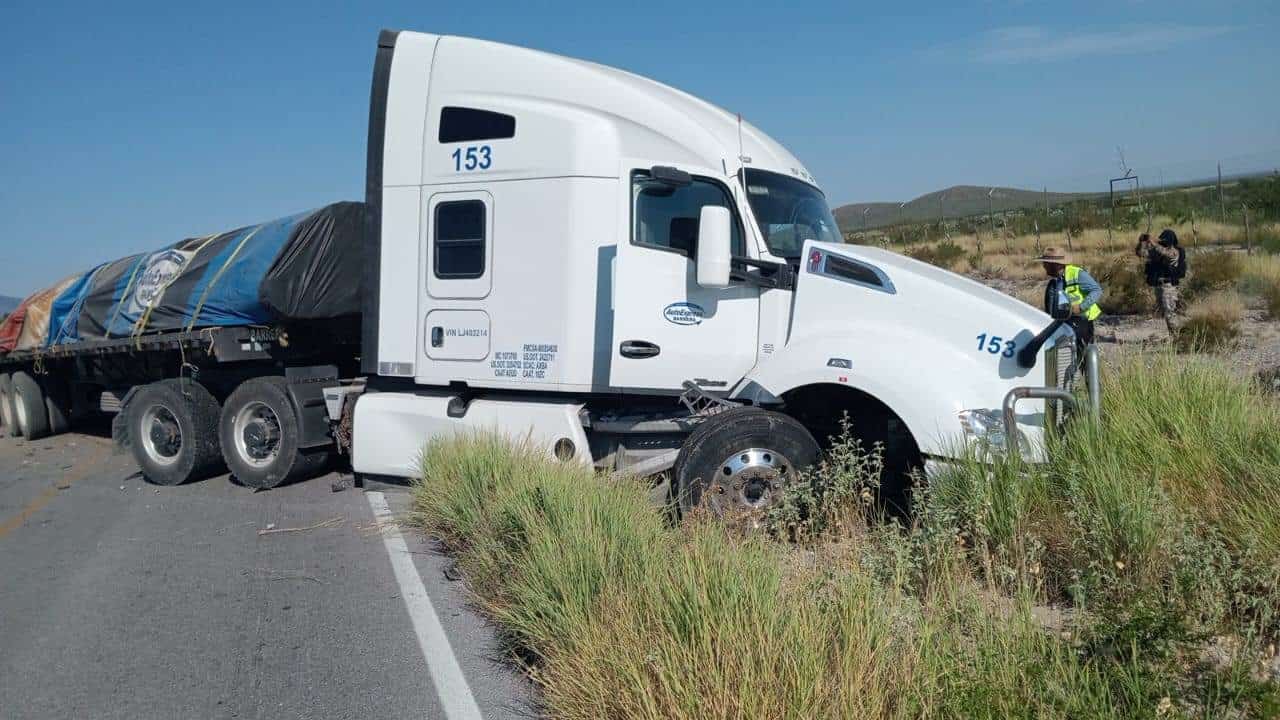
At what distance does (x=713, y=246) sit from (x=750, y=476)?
167cm

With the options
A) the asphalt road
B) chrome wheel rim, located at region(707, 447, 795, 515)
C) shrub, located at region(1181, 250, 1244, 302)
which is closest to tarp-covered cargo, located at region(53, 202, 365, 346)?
the asphalt road

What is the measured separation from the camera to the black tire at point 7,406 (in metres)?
15.0

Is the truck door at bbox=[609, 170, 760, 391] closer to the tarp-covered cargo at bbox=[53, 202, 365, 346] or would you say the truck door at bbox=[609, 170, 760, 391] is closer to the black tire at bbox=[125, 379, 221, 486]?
the tarp-covered cargo at bbox=[53, 202, 365, 346]

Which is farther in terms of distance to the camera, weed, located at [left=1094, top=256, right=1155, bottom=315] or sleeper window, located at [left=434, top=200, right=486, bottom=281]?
weed, located at [left=1094, top=256, right=1155, bottom=315]

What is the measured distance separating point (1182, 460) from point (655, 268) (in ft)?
12.4

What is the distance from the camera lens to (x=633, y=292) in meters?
7.38

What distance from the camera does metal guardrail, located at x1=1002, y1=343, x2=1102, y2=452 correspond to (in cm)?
609

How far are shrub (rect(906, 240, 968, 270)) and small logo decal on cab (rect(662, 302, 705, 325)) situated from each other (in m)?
22.3

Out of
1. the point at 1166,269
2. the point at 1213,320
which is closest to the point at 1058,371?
the point at 1166,269

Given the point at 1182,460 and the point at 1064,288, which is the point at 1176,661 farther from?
the point at 1064,288

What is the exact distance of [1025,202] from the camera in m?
50.8

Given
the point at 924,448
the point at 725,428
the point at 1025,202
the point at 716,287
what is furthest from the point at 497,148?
the point at 1025,202

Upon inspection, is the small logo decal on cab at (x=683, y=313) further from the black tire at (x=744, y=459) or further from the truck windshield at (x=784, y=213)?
the black tire at (x=744, y=459)

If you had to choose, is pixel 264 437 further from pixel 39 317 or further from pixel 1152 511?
pixel 1152 511
